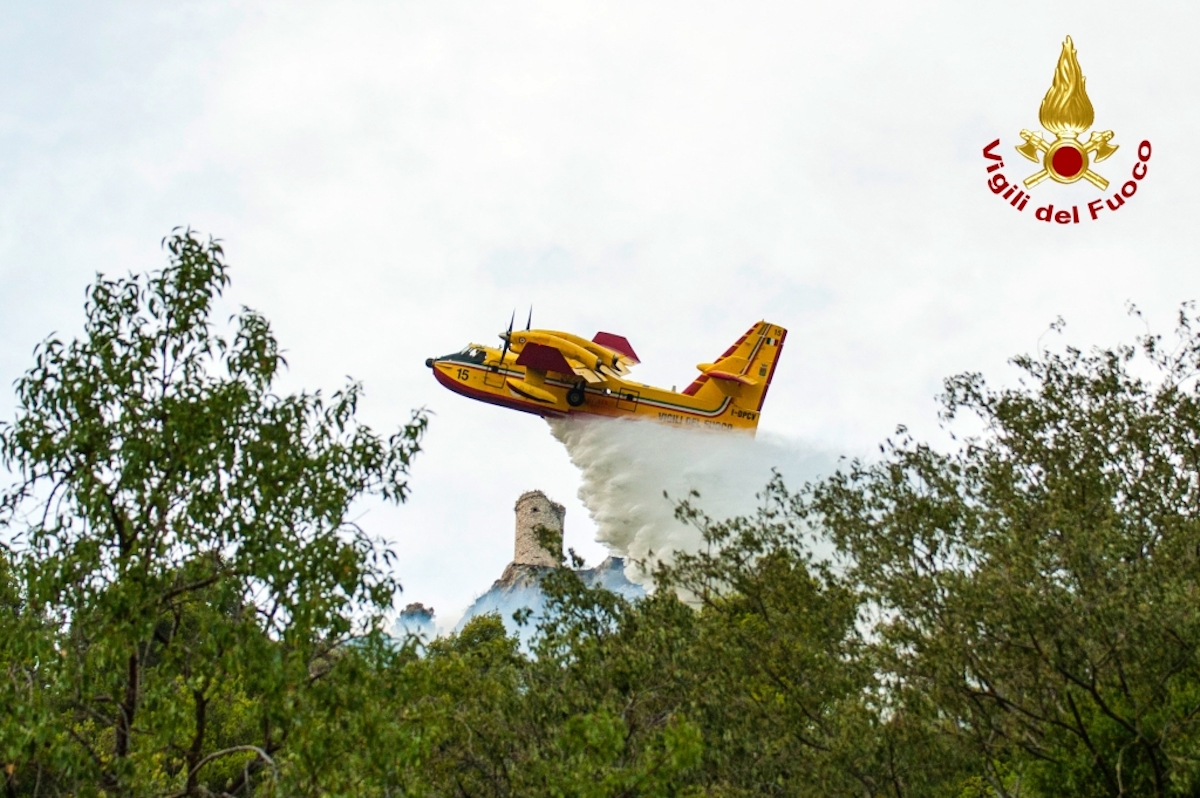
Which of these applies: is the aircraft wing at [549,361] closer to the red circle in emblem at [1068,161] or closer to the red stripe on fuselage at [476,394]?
the red stripe on fuselage at [476,394]

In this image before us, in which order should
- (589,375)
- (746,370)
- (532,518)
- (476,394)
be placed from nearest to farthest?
(476,394) → (589,375) → (746,370) → (532,518)

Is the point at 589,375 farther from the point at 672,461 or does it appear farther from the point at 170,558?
the point at 170,558

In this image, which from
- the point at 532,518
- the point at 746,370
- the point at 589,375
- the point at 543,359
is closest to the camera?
the point at 543,359

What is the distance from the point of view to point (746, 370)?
176 ft

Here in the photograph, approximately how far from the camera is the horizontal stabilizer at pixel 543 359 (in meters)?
47.2

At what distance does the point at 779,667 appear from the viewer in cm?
2281

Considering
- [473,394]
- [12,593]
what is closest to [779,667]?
[12,593]

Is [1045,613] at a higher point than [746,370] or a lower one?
lower

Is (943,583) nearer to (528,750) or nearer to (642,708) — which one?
(642,708)

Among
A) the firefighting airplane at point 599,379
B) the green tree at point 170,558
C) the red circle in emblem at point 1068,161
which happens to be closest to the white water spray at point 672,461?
the firefighting airplane at point 599,379

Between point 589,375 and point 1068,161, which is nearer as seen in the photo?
point 1068,161

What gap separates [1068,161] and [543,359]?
19.3 metres

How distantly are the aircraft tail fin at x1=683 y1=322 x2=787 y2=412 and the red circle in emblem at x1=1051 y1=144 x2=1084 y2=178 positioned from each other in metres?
18.7

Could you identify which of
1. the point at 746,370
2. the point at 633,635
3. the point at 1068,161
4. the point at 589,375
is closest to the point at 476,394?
the point at 589,375
